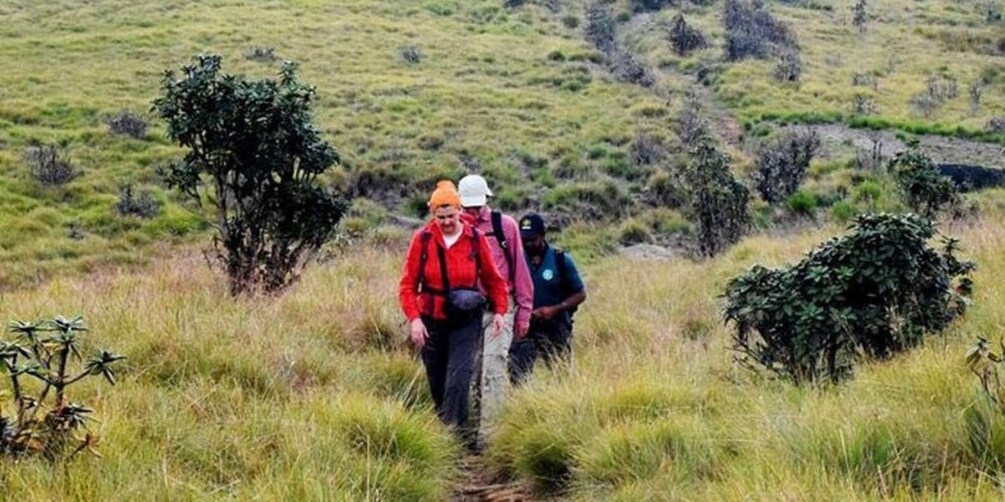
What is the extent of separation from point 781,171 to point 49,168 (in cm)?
1631

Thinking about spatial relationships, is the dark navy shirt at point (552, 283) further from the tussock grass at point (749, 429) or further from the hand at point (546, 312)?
the tussock grass at point (749, 429)

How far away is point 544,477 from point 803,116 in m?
25.3

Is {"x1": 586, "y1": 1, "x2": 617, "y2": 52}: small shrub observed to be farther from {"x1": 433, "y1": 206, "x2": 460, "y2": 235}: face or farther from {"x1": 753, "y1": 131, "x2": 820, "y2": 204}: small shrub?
{"x1": 433, "y1": 206, "x2": 460, "y2": 235}: face

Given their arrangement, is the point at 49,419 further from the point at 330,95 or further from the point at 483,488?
the point at 330,95

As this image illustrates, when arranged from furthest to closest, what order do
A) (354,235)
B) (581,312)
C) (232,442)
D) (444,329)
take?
(354,235) < (581,312) < (444,329) < (232,442)

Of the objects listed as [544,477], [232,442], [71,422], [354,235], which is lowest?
[354,235]

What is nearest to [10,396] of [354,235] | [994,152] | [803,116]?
[354,235]

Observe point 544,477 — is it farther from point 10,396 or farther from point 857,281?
point 10,396

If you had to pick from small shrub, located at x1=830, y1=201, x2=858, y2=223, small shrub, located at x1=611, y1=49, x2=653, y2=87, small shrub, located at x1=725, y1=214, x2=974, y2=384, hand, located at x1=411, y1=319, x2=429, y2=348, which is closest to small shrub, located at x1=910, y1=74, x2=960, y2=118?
small shrub, located at x1=611, y1=49, x2=653, y2=87

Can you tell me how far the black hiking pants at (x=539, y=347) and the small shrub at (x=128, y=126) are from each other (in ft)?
62.6

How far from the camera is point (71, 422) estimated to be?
382 centimetres

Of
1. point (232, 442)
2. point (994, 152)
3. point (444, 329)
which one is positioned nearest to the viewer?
point (232, 442)

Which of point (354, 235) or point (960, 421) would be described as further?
point (354, 235)

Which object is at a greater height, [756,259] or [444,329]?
[444,329]
